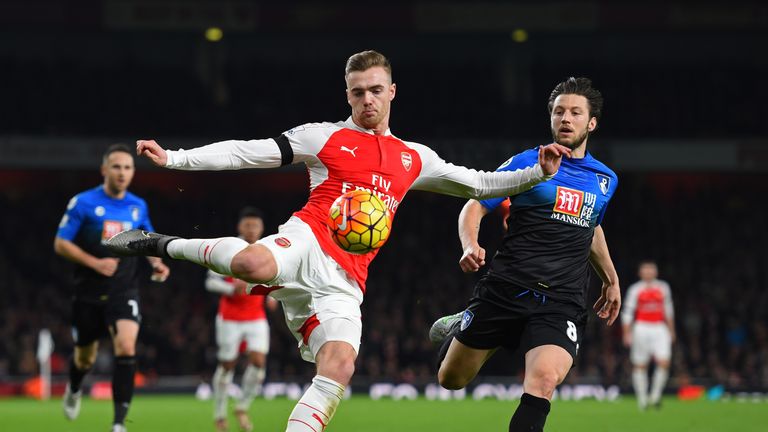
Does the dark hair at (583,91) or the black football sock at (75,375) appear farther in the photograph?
the black football sock at (75,375)

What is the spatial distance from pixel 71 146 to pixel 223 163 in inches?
790

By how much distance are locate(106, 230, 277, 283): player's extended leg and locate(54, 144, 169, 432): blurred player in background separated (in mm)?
3404

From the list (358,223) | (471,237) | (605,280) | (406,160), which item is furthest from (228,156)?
(605,280)

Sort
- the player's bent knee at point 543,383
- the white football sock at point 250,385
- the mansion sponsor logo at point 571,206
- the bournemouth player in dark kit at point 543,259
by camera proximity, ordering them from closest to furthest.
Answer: the player's bent knee at point 543,383 < the bournemouth player in dark kit at point 543,259 < the mansion sponsor logo at point 571,206 < the white football sock at point 250,385

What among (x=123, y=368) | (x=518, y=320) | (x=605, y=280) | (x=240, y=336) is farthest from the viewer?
(x=240, y=336)

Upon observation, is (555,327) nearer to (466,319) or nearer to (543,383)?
(543,383)

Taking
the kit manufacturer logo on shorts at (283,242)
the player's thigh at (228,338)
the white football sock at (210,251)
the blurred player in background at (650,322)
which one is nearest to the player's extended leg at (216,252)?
the white football sock at (210,251)

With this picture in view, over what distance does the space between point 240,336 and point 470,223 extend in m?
6.46

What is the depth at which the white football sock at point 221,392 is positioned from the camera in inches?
446

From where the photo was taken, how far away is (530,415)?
5930 millimetres

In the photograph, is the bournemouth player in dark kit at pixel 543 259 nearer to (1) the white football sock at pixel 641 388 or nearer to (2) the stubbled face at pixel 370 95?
(2) the stubbled face at pixel 370 95

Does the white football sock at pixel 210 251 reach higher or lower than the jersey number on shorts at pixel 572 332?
higher

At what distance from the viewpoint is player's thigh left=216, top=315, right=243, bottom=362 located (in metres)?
12.3

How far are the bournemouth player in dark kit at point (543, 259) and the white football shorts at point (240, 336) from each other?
5741 mm
